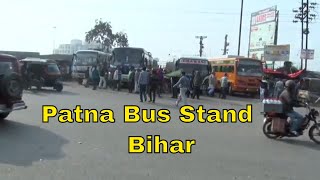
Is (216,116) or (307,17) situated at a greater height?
(307,17)

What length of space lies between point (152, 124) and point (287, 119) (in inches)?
158

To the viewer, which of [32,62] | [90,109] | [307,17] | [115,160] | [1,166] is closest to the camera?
[1,166]

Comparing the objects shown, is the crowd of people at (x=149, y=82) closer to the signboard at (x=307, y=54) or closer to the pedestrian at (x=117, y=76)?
the pedestrian at (x=117, y=76)

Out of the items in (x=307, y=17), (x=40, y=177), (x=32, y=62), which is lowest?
(x=40, y=177)

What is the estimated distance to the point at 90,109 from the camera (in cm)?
1892

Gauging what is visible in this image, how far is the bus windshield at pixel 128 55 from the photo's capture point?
36.8 m

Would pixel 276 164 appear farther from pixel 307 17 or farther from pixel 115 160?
pixel 307 17

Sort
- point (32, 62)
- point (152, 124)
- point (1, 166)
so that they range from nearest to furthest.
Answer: point (1, 166)
point (152, 124)
point (32, 62)

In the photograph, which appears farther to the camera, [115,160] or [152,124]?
[152,124]

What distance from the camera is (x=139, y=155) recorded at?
10.1m

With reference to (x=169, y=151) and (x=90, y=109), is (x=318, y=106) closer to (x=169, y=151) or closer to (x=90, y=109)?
(x=90, y=109)

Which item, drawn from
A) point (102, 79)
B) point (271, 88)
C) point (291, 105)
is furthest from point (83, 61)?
point (291, 105)

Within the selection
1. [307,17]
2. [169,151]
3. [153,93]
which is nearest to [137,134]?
[169,151]
